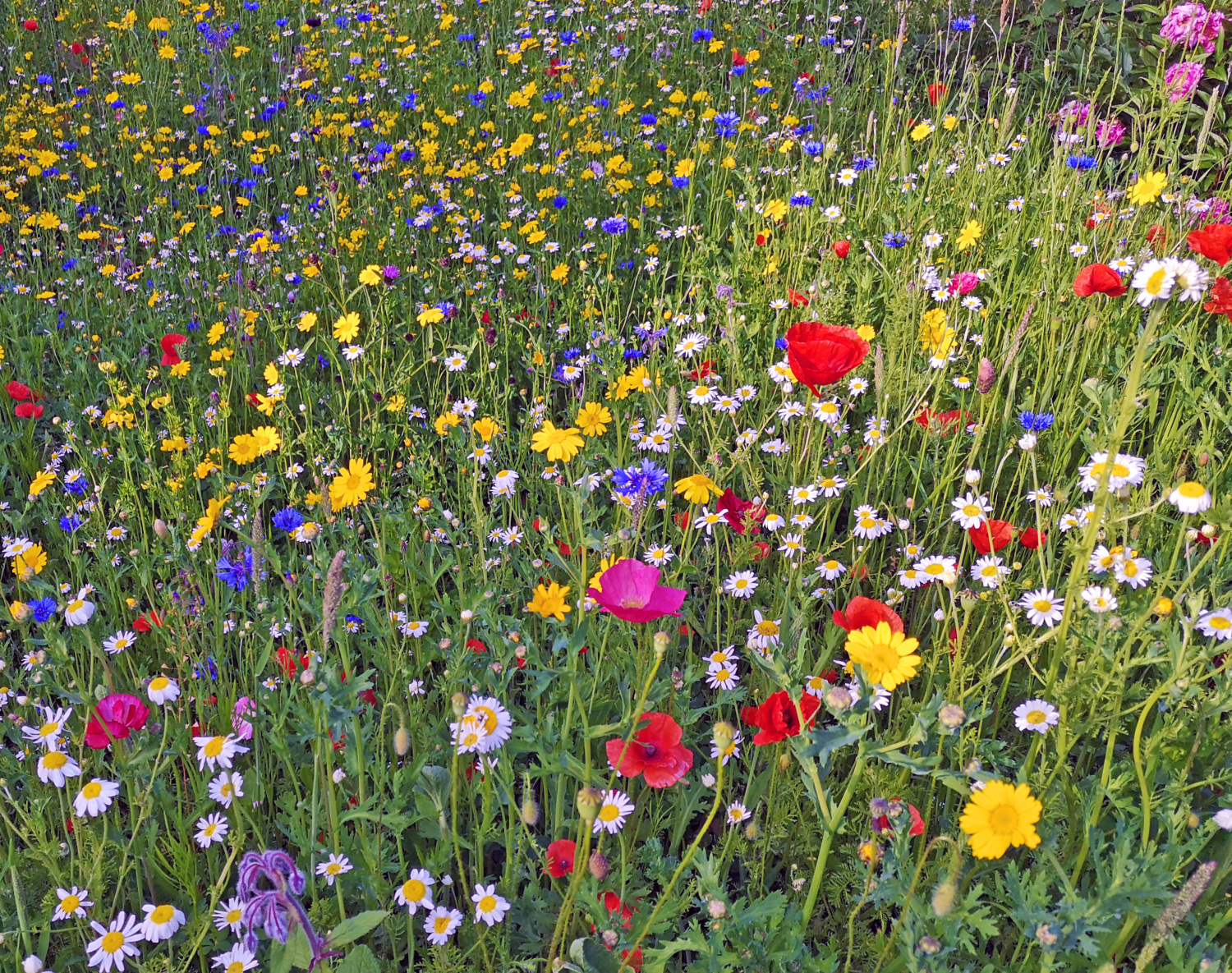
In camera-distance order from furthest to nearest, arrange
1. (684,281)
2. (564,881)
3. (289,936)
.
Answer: (684,281) → (564,881) → (289,936)

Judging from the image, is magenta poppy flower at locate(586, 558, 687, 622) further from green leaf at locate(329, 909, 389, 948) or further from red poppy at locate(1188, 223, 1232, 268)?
red poppy at locate(1188, 223, 1232, 268)

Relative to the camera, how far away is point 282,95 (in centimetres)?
482

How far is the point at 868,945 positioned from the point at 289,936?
0.77 metres

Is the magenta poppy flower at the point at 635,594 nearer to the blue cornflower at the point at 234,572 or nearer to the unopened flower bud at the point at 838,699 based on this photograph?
the unopened flower bud at the point at 838,699

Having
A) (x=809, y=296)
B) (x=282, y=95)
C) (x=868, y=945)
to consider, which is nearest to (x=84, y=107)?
(x=282, y=95)

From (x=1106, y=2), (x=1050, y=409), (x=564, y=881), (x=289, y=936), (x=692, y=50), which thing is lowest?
(x=564, y=881)

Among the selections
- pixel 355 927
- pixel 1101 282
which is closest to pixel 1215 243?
pixel 1101 282

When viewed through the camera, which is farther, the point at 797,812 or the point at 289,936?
the point at 797,812

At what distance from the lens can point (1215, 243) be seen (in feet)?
6.43

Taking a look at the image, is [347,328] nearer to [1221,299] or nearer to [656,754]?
[656,754]

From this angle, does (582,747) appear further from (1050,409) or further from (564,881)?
(1050,409)

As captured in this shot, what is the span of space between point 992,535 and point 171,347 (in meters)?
2.29

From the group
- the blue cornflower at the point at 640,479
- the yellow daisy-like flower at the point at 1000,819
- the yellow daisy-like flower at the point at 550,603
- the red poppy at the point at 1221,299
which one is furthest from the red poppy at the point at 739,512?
the red poppy at the point at 1221,299

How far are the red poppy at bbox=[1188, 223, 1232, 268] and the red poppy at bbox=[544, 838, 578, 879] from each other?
180 centimetres
